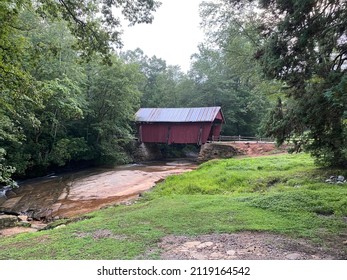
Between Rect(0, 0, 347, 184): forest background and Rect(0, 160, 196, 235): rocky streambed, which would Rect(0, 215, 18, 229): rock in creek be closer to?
Rect(0, 160, 196, 235): rocky streambed

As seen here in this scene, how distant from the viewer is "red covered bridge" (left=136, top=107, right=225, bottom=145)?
2839 centimetres

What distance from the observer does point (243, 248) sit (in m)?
4.31

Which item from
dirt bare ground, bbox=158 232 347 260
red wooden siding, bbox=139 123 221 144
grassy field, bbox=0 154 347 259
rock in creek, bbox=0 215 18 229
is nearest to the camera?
dirt bare ground, bbox=158 232 347 260

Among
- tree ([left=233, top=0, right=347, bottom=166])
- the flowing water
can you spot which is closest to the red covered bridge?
the flowing water

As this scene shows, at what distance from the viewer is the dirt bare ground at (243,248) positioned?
4.01 m

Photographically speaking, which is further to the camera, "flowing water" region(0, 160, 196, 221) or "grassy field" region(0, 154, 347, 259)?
"flowing water" region(0, 160, 196, 221)

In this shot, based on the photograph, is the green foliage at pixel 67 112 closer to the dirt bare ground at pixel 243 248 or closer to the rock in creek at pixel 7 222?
the rock in creek at pixel 7 222

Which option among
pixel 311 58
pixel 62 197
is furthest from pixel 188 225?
pixel 62 197

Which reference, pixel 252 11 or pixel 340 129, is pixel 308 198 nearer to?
Result: pixel 340 129

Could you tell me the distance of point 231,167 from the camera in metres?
13.8

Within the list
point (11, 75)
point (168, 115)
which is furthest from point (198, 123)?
point (11, 75)

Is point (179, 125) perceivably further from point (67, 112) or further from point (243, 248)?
point (243, 248)

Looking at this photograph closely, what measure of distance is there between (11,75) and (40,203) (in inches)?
329

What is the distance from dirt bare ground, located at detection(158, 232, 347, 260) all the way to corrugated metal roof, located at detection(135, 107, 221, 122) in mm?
23137
